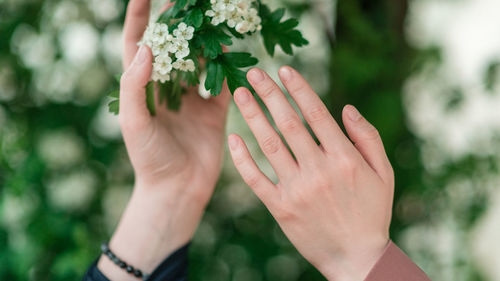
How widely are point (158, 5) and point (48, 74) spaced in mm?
657

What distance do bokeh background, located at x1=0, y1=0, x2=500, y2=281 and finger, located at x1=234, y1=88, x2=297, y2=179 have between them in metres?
0.59

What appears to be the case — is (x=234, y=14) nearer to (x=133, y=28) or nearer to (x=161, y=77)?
(x=161, y=77)

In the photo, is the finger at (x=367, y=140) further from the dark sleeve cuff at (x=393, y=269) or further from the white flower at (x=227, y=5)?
the white flower at (x=227, y=5)

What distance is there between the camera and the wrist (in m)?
0.84

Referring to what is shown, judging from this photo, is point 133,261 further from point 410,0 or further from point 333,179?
point 410,0

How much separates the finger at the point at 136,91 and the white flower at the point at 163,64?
0.05 m

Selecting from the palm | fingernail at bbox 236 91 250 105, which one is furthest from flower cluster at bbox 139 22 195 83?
the palm

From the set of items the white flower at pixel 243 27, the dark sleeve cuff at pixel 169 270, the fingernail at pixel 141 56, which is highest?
the fingernail at pixel 141 56

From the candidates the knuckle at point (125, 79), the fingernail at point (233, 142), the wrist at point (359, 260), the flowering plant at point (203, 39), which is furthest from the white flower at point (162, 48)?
the wrist at point (359, 260)

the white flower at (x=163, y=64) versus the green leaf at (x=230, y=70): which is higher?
the white flower at (x=163, y=64)

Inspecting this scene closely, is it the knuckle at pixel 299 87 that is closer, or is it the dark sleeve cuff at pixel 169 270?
the knuckle at pixel 299 87

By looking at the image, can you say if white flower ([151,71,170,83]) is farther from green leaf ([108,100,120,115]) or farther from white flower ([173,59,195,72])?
green leaf ([108,100,120,115])

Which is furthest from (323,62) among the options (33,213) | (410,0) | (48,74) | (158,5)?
(33,213)

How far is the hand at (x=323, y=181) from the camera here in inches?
32.9
